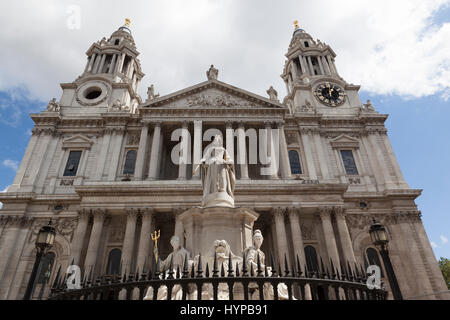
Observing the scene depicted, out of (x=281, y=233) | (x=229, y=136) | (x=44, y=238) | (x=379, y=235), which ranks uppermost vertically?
(x=229, y=136)

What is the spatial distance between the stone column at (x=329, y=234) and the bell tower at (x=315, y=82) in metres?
13.1

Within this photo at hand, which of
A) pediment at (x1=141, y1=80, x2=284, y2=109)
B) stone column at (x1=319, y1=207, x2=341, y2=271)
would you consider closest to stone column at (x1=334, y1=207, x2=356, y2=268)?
stone column at (x1=319, y1=207, x2=341, y2=271)

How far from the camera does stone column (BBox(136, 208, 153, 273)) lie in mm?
19125

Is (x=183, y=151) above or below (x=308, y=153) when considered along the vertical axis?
below

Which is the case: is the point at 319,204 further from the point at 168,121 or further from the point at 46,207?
the point at 46,207

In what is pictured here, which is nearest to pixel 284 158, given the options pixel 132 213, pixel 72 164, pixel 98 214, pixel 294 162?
pixel 294 162

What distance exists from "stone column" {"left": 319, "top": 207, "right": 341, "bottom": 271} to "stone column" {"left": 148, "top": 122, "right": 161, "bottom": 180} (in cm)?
1357

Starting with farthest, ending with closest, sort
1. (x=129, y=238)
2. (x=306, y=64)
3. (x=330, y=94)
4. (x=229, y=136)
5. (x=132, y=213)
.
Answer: (x=306, y=64), (x=330, y=94), (x=229, y=136), (x=132, y=213), (x=129, y=238)

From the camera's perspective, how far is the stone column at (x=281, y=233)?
63.6 ft

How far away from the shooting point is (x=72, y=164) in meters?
27.8

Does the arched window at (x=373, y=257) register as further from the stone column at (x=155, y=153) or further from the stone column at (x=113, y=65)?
the stone column at (x=113, y=65)

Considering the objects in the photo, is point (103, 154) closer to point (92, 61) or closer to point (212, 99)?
point (212, 99)

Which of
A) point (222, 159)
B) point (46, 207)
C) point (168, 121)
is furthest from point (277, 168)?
point (46, 207)

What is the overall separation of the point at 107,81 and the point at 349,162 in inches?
1074
